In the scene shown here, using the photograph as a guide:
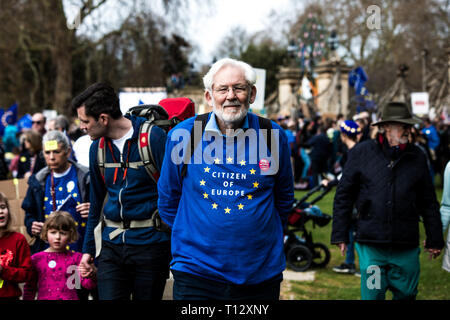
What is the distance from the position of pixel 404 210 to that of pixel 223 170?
197 cm

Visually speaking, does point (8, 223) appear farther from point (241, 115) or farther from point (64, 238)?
point (241, 115)

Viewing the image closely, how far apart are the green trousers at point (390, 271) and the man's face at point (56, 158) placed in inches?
98.6

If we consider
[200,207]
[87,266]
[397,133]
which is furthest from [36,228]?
[397,133]

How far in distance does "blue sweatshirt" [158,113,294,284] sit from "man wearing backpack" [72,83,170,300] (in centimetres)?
50

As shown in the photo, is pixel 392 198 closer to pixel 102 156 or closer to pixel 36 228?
pixel 102 156

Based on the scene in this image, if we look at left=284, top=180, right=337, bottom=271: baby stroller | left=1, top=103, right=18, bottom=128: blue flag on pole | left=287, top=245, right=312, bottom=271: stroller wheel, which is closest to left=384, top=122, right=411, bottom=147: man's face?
left=284, top=180, right=337, bottom=271: baby stroller

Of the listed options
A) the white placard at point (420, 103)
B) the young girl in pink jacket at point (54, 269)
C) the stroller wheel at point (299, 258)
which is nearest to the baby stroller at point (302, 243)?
the stroller wheel at point (299, 258)

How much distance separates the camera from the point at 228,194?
305 centimetres

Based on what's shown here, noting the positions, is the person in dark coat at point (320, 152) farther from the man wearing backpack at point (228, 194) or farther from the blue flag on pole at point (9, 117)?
the man wearing backpack at point (228, 194)

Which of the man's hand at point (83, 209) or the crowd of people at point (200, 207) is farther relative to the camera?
the man's hand at point (83, 209)

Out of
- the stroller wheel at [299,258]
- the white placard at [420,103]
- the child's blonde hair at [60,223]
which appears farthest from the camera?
the white placard at [420,103]

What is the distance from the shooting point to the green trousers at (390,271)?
14.8 ft

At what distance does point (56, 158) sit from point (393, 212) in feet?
8.81

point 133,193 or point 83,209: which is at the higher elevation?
point 133,193
